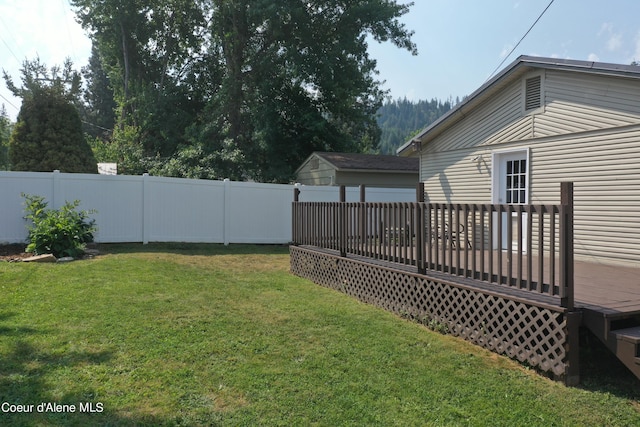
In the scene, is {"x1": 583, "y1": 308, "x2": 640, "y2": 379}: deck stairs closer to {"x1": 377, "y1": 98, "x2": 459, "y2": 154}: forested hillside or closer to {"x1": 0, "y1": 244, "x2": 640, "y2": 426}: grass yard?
{"x1": 0, "y1": 244, "x2": 640, "y2": 426}: grass yard

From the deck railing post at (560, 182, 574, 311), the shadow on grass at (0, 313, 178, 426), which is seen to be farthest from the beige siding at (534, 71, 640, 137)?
the shadow on grass at (0, 313, 178, 426)

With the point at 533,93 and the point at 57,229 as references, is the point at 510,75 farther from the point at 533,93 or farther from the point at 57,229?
the point at 57,229

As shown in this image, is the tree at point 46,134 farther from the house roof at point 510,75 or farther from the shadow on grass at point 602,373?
the shadow on grass at point 602,373

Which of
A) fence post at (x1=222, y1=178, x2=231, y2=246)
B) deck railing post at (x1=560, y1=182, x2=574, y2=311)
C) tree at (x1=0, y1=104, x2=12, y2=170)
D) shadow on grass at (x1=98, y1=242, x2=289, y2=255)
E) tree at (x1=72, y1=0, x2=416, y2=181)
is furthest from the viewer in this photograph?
tree at (x1=0, y1=104, x2=12, y2=170)

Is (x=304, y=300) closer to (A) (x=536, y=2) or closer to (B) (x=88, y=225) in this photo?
(B) (x=88, y=225)

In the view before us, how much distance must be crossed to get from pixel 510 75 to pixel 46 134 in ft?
38.9

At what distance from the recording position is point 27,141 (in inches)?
497

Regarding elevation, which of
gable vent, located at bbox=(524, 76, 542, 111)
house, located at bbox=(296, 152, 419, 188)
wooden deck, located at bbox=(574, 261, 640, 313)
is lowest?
wooden deck, located at bbox=(574, 261, 640, 313)

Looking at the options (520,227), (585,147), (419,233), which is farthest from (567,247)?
(585,147)

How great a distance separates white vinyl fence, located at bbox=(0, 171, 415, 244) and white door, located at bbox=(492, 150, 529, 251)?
5446 millimetres

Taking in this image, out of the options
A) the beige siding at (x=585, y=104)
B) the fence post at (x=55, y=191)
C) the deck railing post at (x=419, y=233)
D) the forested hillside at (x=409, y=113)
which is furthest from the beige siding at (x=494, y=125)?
the forested hillside at (x=409, y=113)

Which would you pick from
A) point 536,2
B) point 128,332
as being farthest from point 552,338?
point 536,2

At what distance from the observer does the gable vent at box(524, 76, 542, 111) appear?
8023 mm

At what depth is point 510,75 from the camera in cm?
828
